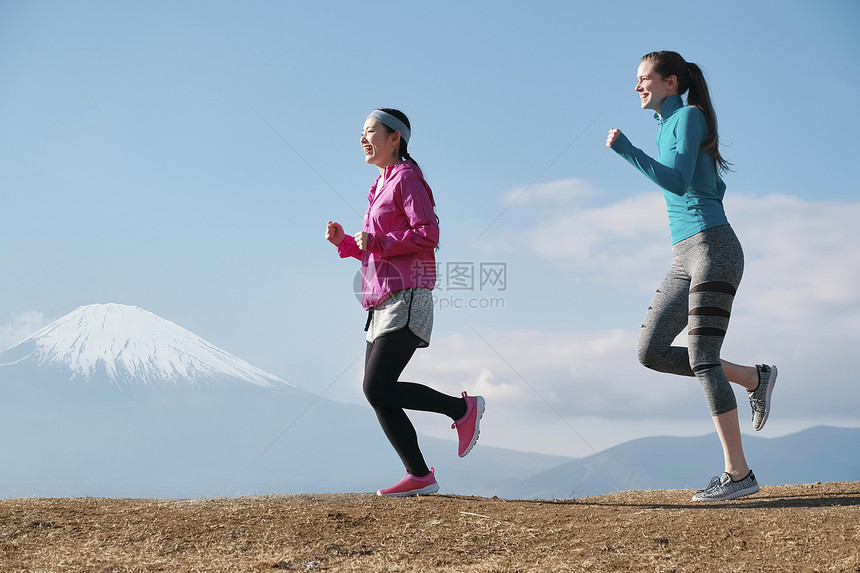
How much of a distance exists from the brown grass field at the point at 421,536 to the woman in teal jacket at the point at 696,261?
55cm

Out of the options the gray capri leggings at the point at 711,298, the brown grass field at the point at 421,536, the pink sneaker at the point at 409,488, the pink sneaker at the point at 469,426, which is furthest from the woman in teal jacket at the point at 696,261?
the pink sneaker at the point at 409,488

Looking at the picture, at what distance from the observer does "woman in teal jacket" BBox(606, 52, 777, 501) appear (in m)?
4.28

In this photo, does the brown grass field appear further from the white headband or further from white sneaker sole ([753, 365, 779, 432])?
the white headband

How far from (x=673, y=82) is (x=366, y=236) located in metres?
2.07

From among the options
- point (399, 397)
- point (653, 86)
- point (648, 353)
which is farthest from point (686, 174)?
point (399, 397)

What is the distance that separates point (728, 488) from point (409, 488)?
1832 mm

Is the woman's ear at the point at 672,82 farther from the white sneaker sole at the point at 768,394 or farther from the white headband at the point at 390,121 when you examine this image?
the white sneaker sole at the point at 768,394

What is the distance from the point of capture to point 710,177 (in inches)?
→ 174

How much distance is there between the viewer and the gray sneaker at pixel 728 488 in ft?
14.4

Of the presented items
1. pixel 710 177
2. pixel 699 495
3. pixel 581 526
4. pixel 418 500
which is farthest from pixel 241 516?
pixel 710 177

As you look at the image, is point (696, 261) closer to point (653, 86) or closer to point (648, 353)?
point (648, 353)

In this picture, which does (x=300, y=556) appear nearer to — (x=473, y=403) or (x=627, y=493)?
(x=473, y=403)

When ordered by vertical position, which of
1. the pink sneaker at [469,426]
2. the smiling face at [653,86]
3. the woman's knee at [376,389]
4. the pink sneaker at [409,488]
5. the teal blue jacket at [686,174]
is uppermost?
the smiling face at [653,86]

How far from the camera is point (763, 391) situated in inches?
184
